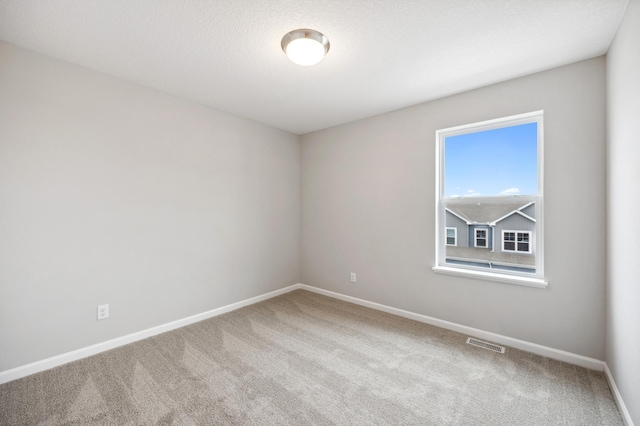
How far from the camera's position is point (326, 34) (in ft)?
6.20

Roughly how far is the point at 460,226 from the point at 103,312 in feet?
12.1

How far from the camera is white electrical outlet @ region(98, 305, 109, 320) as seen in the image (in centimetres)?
242

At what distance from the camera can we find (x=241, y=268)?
3.60 m

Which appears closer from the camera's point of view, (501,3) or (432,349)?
(501,3)

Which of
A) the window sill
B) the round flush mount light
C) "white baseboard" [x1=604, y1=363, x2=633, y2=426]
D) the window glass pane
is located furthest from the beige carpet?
the round flush mount light

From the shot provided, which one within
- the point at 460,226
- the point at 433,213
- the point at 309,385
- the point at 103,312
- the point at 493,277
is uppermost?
the point at 433,213

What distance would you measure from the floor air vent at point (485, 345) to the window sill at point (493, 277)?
612mm

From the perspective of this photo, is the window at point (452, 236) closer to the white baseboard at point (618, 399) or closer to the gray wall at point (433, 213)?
the gray wall at point (433, 213)

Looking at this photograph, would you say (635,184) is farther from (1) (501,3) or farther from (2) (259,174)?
(2) (259,174)

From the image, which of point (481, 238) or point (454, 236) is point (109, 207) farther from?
point (481, 238)

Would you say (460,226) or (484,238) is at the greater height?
(460,226)

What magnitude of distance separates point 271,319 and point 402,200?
2.14 meters

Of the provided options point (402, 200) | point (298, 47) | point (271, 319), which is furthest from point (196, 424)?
point (402, 200)

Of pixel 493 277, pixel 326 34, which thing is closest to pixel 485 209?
pixel 493 277
